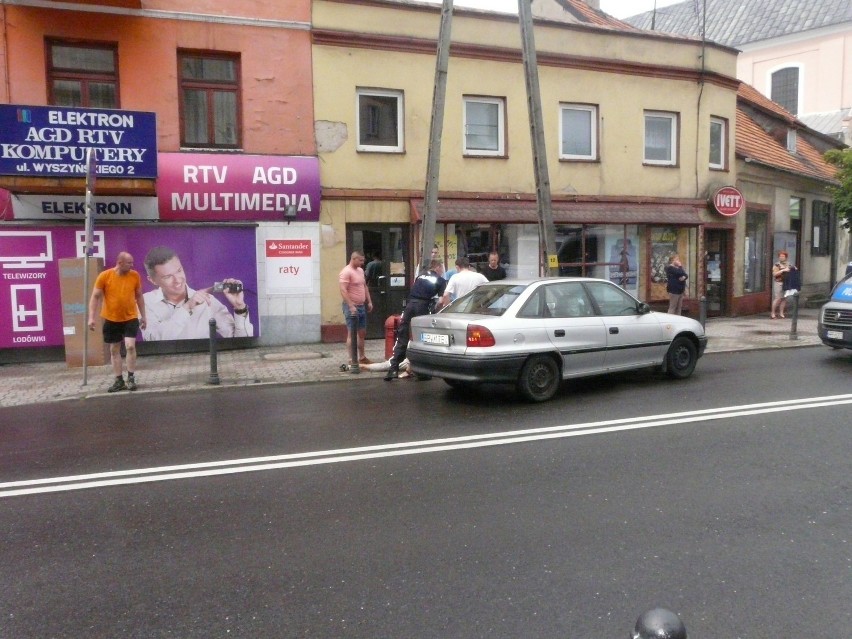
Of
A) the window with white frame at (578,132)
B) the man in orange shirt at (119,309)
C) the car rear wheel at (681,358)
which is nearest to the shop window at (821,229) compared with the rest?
the window with white frame at (578,132)

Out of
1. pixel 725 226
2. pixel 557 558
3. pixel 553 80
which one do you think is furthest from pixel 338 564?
pixel 725 226

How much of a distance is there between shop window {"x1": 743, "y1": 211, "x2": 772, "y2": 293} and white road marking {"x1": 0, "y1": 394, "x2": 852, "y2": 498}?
12.8 metres

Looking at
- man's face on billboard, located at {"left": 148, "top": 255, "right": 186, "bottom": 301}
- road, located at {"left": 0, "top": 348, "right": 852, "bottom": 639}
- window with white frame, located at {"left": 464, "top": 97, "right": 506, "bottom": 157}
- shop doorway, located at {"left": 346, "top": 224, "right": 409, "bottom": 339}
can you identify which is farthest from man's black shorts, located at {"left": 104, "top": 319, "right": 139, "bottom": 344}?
window with white frame, located at {"left": 464, "top": 97, "right": 506, "bottom": 157}

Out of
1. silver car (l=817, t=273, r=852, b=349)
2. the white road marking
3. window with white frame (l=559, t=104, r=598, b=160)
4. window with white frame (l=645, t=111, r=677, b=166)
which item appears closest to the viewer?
the white road marking

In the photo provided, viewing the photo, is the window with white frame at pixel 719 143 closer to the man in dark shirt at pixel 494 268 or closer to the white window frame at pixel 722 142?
the white window frame at pixel 722 142

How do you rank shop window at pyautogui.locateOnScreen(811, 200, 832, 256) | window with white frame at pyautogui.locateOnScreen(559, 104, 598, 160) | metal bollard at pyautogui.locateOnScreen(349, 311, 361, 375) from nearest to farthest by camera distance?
1. metal bollard at pyautogui.locateOnScreen(349, 311, 361, 375)
2. window with white frame at pyautogui.locateOnScreen(559, 104, 598, 160)
3. shop window at pyautogui.locateOnScreen(811, 200, 832, 256)

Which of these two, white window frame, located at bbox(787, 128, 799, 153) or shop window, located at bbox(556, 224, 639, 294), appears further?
white window frame, located at bbox(787, 128, 799, 153)

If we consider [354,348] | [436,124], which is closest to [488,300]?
[354,348]

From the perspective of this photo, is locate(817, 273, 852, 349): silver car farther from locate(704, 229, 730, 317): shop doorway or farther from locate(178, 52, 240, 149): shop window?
locate(178, 52, 240, 149): shop window

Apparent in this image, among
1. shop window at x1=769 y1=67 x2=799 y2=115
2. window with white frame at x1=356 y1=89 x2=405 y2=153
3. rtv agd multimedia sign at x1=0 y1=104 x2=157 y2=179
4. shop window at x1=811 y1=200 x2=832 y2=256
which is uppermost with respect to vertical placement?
shop window at x1=769 y1=67 x2=799 y2=115

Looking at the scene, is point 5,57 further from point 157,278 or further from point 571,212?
point 571,212

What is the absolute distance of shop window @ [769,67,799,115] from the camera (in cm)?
3584

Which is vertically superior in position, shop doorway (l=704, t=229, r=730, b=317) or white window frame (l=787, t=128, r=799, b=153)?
white window frame (l=787, t=128, r=799, b=153)

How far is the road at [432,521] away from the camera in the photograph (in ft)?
12.0
